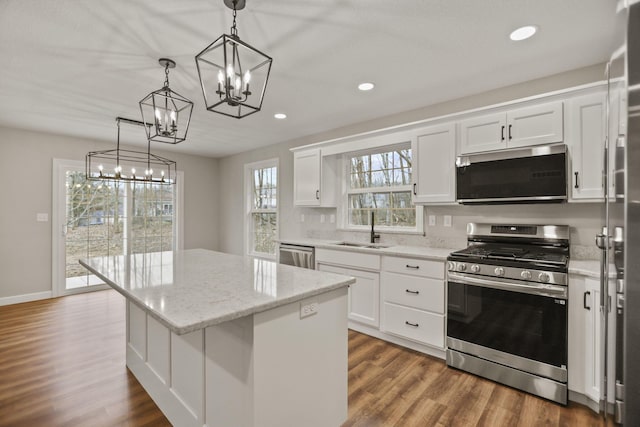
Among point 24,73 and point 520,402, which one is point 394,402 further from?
point 24,73

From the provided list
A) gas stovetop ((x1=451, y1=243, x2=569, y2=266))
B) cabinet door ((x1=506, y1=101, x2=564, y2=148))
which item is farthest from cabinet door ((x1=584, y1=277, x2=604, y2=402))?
A: cabinet door ((x1=506, y1=101, x2=564, y2=148))

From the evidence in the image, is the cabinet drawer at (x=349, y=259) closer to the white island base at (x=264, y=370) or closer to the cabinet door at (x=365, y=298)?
the cabinet door at (x=365, y=298)

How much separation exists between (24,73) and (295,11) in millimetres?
2478

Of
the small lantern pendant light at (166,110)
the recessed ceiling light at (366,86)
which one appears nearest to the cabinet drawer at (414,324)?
the recessed ceiling light at (366,86)

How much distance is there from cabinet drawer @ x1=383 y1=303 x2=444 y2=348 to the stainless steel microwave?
3.59 feet

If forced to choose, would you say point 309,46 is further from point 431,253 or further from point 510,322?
point 510,322

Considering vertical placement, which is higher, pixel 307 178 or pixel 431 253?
pixel 307 178

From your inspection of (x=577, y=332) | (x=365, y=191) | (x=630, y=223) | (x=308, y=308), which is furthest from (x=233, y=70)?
(x=365, y=191)

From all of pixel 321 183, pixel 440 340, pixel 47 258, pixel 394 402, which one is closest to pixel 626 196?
pixel 394 402

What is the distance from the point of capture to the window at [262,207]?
5.42 meters

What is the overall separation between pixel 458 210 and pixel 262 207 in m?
3.52

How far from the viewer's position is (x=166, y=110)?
2.17 metres

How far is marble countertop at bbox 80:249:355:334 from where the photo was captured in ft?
3.77

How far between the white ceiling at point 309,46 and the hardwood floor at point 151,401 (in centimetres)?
241
